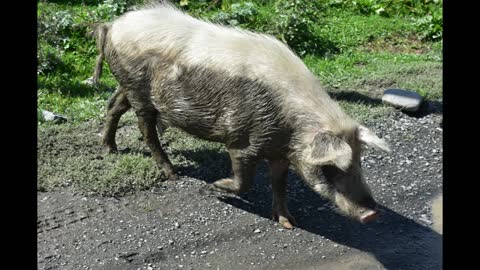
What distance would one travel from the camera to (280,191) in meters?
5.50

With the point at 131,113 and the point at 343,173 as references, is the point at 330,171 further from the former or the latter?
the point at 131,113

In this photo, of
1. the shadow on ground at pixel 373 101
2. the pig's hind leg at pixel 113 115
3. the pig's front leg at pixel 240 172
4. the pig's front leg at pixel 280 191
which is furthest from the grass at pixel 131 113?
the pig's front leg at pixel 280 191

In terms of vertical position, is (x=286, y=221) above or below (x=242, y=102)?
below

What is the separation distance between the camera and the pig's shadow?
5204mm

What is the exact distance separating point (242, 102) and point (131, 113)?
247cm

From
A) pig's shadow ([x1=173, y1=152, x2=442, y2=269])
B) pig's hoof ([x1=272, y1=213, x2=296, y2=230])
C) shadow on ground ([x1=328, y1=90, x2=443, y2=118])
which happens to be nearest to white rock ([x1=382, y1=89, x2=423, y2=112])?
shadow on ground ([x1=328, y1=90, x2=443, y2=118])

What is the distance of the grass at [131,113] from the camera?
604cm

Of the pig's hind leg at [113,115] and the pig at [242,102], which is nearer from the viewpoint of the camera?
the pig at [242,102]

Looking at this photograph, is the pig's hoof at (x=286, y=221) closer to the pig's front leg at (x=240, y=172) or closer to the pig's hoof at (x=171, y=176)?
the pig's front leg at (x=240, y=172)

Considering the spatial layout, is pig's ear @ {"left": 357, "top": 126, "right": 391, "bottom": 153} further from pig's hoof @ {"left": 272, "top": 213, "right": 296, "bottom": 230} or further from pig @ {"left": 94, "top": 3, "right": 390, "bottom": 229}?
pig's hoof @ {"left": 272, "top": 213, "right": 296, "bottom": 230}

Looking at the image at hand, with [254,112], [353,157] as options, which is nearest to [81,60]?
[254,112]

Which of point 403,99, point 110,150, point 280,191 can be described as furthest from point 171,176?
point 403,99

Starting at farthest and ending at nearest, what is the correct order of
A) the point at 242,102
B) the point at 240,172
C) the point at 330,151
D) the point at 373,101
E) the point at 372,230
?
the point at 373,101
the point at 372,230
the point at 240,172
the point at 242,102
the point at 330,151
